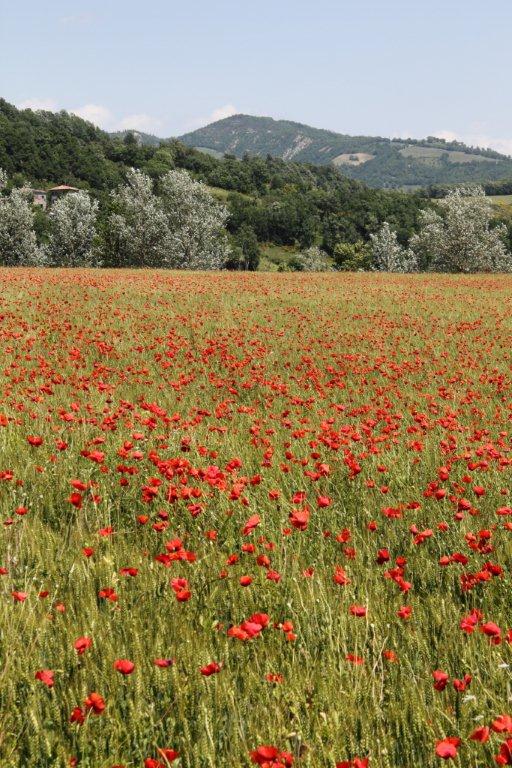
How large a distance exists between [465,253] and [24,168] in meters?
98.8

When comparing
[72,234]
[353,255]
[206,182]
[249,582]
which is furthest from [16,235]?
[206,182]

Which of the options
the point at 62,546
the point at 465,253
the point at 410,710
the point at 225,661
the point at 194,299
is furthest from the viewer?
the point at 465,253

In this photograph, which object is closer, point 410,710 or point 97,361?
point 410,710

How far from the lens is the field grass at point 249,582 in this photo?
2.15 metres

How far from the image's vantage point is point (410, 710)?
92.7 inches

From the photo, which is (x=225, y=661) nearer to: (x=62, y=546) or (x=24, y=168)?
(x=62, y=546)

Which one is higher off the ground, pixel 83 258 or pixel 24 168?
pixel 24 168

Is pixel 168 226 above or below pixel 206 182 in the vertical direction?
below

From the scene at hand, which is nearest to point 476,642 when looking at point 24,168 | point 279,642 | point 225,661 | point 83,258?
point 279,642

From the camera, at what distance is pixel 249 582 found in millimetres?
2521

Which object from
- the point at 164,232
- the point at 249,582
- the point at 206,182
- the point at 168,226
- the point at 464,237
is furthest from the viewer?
the point at 206,182

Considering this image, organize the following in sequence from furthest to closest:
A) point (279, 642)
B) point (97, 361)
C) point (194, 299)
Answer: point (194, 299)
point (97, 361)
point (279, 642)

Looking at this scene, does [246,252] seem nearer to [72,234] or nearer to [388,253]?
[388,253]

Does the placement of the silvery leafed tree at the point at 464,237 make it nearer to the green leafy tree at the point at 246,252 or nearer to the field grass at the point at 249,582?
the field grass at the point at 249,582
